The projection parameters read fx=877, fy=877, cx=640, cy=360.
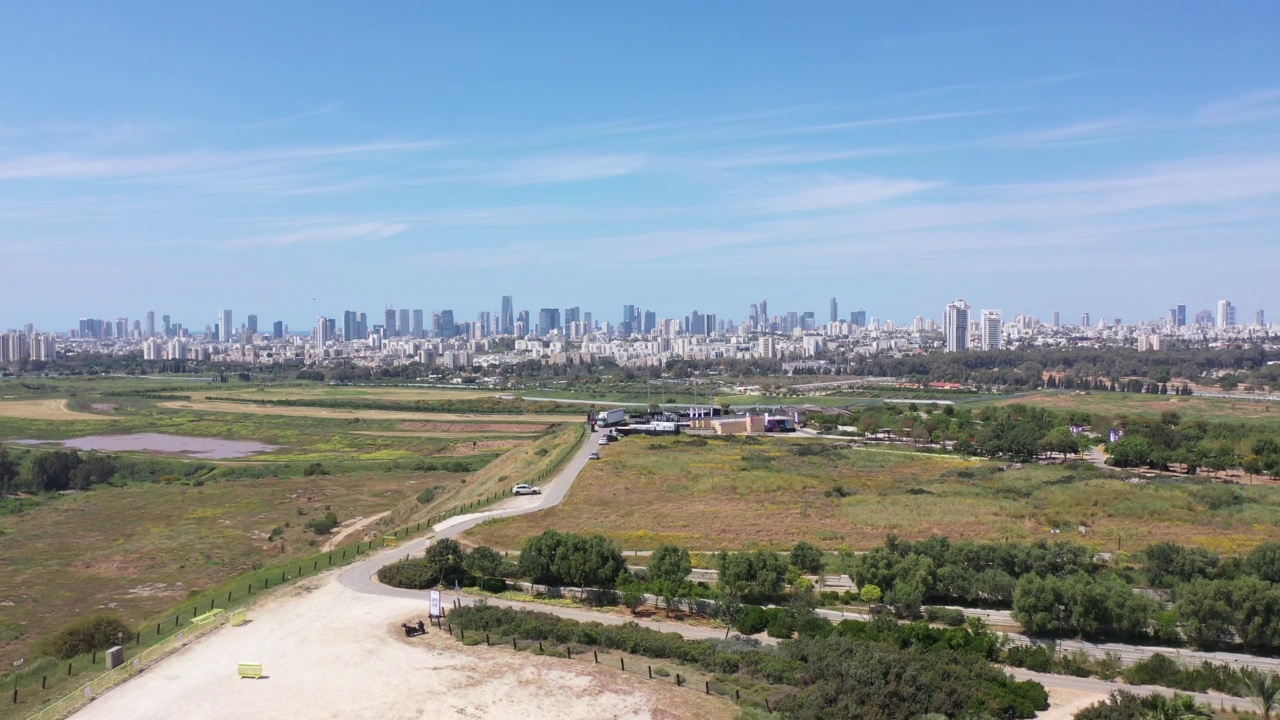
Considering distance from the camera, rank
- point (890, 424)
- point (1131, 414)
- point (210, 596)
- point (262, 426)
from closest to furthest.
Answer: point (210, 596) < point (890, 424) < point (1131, 414) < point (262, 426)

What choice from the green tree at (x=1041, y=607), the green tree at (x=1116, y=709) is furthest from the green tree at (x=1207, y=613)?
the green tree at (x=1116, y=709)

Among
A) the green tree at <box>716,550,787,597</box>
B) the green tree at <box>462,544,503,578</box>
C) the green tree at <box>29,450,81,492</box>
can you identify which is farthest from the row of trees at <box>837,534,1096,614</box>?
the green tree at <box>29,450,81,492</box>

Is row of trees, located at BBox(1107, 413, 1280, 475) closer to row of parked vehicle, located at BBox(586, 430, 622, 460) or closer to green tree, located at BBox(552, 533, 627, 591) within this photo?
row of parked vehicle, located at BBox(586, 430, 622, 460)

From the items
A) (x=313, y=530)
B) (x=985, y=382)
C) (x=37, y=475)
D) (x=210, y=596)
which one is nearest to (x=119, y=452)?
(x=37, y=475)

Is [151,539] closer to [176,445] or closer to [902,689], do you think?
[902,689]

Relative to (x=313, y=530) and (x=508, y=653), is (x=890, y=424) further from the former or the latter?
(x=508, y=653)

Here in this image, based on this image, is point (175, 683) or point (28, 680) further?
point (28, 680)

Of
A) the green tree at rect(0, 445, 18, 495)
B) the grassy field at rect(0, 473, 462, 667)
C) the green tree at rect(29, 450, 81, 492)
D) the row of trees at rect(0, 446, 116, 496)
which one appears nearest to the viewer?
the grassy field at rect(0, 473, 462, 667)

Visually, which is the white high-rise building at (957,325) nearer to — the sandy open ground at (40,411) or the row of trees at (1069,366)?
the row of trees at (1069,366)
